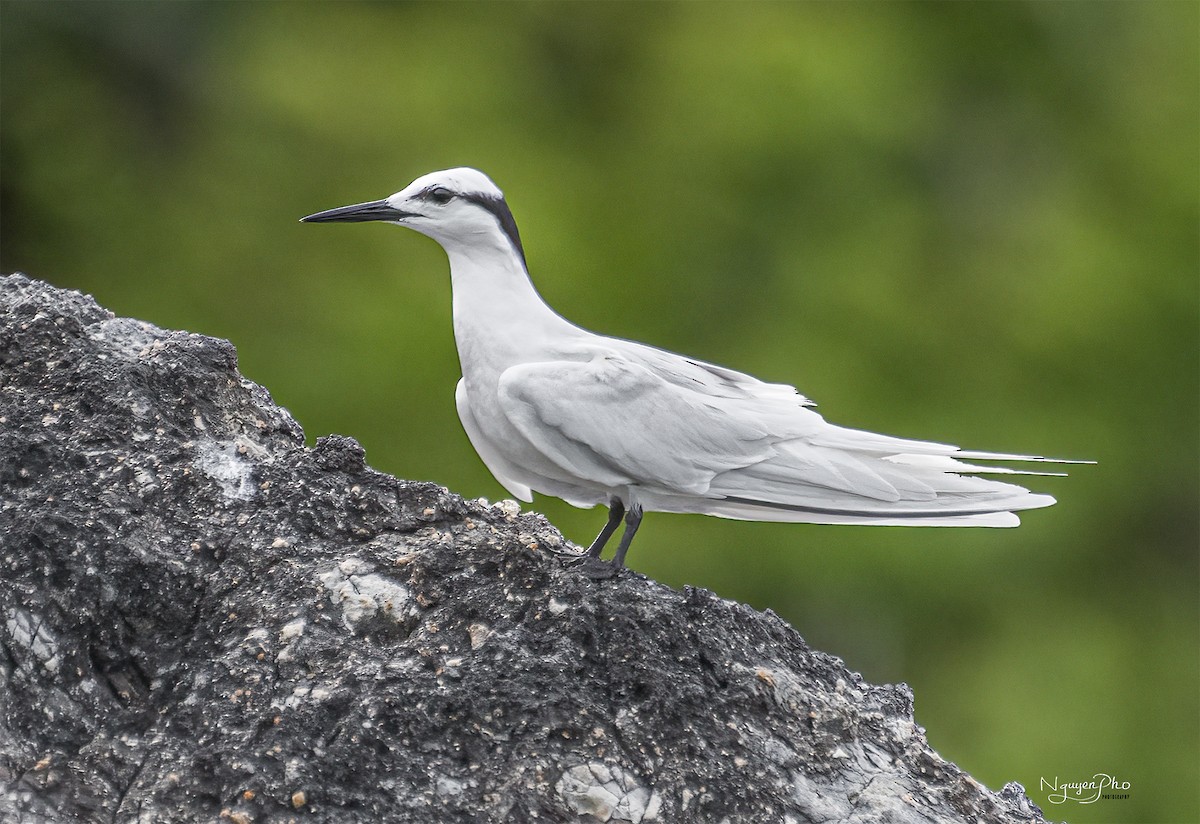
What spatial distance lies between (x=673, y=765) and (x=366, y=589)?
1022 millimetres

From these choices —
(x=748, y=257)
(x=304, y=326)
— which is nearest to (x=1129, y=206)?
(x=748, y=257)

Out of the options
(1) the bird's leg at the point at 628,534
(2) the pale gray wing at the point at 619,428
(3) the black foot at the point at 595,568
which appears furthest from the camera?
(2) the pale gray wing at the point at 619,428

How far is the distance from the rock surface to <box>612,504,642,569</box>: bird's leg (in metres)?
0.21

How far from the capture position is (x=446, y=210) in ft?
16.1

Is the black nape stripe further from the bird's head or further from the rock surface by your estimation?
the rock surface

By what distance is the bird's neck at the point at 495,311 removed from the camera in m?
4.85

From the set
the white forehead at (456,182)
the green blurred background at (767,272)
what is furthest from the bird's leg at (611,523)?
the green blurred background at (767,272)

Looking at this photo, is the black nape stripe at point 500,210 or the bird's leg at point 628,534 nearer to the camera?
the bird's leg at point 628,534

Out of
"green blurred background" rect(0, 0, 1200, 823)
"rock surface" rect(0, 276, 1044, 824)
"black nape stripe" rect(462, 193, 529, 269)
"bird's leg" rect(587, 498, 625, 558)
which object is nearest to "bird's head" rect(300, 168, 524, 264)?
"black nape stripe" rect(462, 193, 529, 269)

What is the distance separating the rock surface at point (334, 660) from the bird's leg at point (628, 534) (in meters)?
0.21

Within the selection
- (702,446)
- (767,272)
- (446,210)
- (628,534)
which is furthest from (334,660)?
(767,272)

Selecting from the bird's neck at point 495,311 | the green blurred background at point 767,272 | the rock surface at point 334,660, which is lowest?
the rock surface at point 334,660

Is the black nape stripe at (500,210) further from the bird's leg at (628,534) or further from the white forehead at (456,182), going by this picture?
the bird's leg at (628,534)

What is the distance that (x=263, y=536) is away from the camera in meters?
4.26
